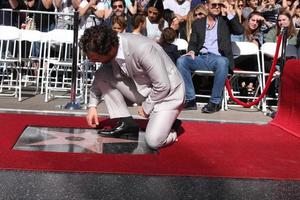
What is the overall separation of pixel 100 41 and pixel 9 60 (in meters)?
3.62

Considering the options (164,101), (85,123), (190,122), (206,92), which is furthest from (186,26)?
(164,101)

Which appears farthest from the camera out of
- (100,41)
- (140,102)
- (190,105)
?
(190,105)

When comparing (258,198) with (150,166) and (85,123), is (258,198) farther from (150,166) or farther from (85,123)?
(85,123)

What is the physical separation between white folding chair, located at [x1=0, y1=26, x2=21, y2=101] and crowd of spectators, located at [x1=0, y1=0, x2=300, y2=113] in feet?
1.59

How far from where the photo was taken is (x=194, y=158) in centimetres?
523

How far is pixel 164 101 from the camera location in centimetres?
570

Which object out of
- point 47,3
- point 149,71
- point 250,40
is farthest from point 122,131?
point 47,3

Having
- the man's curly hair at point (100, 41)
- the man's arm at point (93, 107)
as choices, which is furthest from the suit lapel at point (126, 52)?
the man's arm at point (93, 107)

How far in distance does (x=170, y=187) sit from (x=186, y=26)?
5.65 meters

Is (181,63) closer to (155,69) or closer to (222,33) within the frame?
(222,33)

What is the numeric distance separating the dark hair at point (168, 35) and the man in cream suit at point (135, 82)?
8.81ft

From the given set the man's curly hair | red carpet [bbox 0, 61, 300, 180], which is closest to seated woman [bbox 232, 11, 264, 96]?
red carpet [bbox 0, 61, 300, 180]

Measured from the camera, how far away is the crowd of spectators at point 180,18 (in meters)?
8.62

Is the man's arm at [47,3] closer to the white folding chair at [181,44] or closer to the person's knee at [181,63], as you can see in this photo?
the white folding chair at [181,44]
